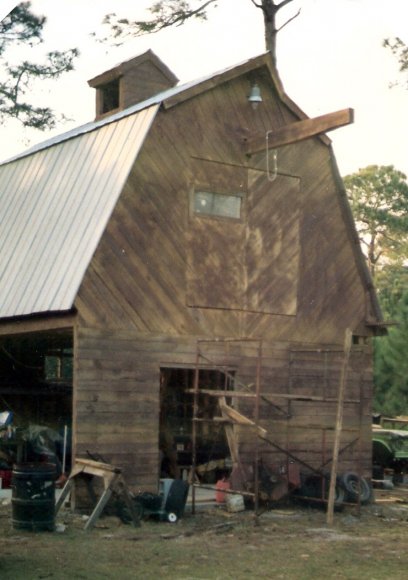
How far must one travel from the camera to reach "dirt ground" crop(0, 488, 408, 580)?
10.6m

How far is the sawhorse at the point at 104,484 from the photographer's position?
13412 millimetres

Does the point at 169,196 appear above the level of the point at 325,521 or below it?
above

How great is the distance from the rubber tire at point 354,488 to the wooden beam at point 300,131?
5.70 meters

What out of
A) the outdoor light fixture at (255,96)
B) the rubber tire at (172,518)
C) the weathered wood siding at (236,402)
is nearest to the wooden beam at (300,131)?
the outdoor light fixture at (255,96)

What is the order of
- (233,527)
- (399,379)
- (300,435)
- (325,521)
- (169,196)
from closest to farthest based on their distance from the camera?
(233,527), (325,521), (169,196), (300,435), (399,379)

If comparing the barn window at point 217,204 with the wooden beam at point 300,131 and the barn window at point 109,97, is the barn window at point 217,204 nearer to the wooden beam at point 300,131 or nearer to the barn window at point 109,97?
the wooden beam at point 300,131

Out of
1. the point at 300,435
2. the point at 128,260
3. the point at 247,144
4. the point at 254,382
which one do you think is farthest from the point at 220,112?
the point at 300,435

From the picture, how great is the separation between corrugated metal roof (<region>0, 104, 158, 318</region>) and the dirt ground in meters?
3.42

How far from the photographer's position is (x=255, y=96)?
17031mm

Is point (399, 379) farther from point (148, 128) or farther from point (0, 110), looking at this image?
point (148, 128)

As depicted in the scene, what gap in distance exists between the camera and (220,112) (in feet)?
55.4

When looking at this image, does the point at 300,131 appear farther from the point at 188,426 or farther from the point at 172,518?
the point at 188,426

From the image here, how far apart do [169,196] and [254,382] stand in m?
3.52

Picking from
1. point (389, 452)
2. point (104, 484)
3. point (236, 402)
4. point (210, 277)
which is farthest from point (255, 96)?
point (389, 452)
